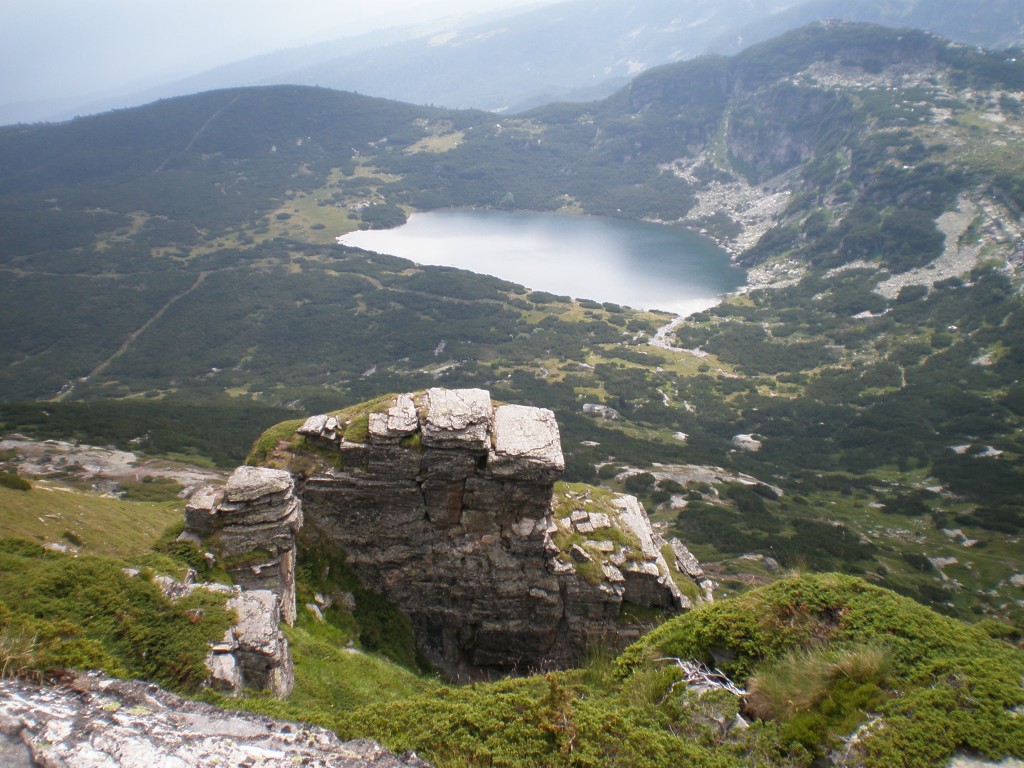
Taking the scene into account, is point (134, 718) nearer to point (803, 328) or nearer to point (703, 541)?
point (703, 541)

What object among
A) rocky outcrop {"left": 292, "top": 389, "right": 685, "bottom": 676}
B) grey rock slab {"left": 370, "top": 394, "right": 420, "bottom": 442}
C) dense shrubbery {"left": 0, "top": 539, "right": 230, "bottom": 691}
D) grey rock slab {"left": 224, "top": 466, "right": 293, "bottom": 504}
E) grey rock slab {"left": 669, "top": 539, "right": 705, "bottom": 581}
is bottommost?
grey rock slab {"left": 669, "top": 539, "right": 705, "bottom": 581}

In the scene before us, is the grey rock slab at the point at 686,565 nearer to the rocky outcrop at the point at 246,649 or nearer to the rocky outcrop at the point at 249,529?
the rocky outcrop at the point at 249,529

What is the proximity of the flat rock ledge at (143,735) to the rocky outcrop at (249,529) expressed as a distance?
8880 mm

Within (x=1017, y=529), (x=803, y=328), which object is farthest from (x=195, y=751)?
(x=803, y=328)

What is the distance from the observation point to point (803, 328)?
14625cm

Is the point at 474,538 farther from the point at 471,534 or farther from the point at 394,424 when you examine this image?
the point at 394,424

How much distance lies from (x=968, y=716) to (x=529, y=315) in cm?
14718

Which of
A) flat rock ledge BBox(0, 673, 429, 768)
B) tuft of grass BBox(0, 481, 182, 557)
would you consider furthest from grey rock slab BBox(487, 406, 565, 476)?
tuft of grass BBox(0, 481, 182, 557)

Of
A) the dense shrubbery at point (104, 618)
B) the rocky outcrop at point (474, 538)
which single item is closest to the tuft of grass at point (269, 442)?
the rocky outcrop at point (474, 538)

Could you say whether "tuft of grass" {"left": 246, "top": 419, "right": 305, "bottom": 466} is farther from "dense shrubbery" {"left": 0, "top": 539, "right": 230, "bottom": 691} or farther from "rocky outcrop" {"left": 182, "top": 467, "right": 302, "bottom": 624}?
"dense shrubbery" {"left": 0, "top": 539, "right": 230, "bottom": 691}

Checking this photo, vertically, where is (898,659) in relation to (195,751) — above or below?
below

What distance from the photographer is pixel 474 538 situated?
21969mm

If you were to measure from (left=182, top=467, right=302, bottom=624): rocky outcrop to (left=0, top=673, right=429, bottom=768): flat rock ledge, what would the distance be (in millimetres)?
8880

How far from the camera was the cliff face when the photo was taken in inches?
828
